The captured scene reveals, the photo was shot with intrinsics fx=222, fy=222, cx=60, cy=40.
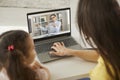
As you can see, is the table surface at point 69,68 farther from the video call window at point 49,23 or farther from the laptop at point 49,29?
the video call window at point 49,23

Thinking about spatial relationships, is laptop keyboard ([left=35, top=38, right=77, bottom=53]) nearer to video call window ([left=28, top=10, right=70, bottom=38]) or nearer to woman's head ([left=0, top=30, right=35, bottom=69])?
video call window ([left=28, top=10, right=70, bottom=38])

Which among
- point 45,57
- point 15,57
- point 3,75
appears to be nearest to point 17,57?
point 15,57

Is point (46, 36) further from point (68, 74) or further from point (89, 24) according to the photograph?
point (89, 24)

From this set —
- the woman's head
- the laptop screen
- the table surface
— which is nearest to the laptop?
the laptop screen

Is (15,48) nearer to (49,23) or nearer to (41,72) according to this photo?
(41,72)

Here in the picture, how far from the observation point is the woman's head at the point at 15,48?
40.3 inches

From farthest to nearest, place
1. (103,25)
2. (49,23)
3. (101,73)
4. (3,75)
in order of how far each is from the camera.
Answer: (49,23), (3,75), (101,73), (103,25)

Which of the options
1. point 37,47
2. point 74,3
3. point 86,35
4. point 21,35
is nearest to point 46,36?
point 37,47

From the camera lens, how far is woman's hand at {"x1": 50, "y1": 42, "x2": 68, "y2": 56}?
4.30 ft

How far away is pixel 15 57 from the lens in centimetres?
103

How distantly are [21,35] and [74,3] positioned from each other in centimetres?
59

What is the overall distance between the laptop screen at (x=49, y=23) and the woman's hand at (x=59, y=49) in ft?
0.44

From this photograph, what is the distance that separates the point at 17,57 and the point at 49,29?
51 cm

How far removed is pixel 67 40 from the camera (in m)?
1.51
